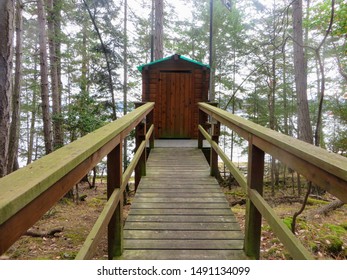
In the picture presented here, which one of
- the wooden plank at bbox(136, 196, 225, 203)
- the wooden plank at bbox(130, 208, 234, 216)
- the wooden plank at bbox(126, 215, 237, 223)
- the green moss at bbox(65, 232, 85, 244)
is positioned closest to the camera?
the wooden plank at bbox(126, 215, 237, 223)

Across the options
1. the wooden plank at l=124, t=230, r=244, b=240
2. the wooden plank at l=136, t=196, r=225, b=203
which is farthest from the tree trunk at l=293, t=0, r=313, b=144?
the wooden plank at l=124, t=230, r=244, b=240

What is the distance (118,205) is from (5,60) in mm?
2601

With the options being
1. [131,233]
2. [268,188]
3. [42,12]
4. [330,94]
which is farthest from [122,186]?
[330,94]

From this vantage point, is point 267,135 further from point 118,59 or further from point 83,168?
point 118,59

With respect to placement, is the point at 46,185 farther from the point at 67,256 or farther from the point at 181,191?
the point at 67,256

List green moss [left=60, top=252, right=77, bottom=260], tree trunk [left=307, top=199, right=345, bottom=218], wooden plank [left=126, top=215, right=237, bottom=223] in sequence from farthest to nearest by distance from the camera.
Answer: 1. tree trunk [left=307, top=199, right=345, bottom=218]
2. green moss [left=60, top=252, right=77, bottom=260]
3. wooden plank [left=126, top=215, right=237, bottom=223]

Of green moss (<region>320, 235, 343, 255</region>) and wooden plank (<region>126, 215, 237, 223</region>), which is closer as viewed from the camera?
wooden plank (<region>126, 215, 237, 223</region>)

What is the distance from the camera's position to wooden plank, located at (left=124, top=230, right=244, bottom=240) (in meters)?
2.86

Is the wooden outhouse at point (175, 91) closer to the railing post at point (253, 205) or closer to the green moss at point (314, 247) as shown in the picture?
the green moss at point (314, 247)

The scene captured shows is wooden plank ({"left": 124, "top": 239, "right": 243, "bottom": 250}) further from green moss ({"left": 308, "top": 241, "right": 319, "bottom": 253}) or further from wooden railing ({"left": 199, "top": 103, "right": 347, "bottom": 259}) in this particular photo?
green moss ({"left": 308, "top": 241, "right": 319, "bottom": 253})

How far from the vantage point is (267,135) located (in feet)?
6.61

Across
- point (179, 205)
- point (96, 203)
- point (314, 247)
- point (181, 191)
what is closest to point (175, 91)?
point (181, 191)

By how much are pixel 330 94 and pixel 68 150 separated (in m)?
18.1

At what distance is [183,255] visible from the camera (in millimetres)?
2549
